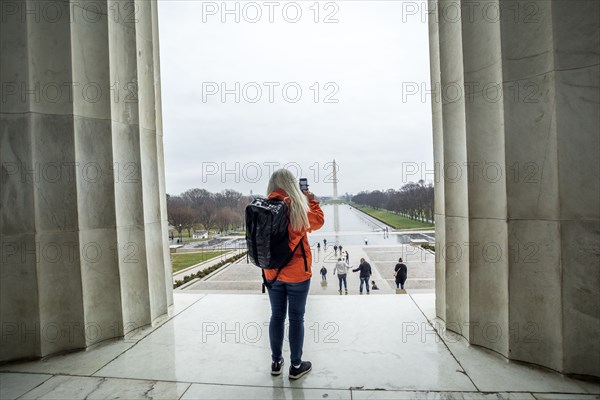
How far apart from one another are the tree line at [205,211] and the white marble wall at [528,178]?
38849 mm

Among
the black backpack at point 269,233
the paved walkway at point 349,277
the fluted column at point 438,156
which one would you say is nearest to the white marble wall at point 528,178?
the fluted column at point 438,156

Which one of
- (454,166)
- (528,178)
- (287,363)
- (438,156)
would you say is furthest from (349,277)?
(528,178)

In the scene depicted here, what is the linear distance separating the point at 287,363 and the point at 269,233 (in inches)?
73.2

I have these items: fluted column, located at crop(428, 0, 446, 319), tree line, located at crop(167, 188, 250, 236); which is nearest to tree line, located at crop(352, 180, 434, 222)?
tree line, located at crop(167, 188, 250, 236)

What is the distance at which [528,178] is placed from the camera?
3.98m

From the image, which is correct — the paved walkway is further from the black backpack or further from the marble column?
the black backpack

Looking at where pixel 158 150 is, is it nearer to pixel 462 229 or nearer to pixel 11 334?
pixel 11 334

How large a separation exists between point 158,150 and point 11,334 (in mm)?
3454

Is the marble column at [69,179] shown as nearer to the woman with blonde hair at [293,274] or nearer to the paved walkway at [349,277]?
the woman with blonde hair at [293,274]

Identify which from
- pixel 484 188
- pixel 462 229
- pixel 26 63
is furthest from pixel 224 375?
pixel 26 63

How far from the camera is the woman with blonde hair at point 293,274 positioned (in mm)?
3576

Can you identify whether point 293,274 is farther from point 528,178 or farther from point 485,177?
point 528,178

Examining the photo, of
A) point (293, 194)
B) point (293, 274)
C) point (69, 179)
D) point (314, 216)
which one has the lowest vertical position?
point (293, 274)

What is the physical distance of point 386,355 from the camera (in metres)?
4.27
